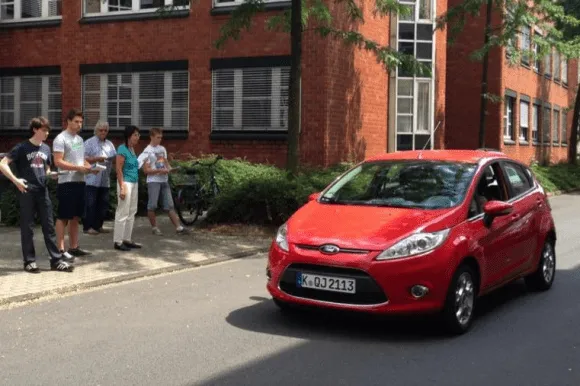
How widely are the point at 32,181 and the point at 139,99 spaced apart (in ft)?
45.3

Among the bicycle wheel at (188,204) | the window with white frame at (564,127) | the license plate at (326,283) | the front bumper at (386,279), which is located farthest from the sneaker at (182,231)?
the window with white frame at (564,127)

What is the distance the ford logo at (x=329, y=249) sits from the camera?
6.20 m

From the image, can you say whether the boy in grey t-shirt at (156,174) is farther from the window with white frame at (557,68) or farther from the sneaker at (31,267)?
the window with white frame at (557,68)

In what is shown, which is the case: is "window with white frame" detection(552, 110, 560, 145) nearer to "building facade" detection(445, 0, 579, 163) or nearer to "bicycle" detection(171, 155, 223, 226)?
"building facade" detection(445, 0, 579, 163)

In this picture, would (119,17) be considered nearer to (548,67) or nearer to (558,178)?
(558,178)

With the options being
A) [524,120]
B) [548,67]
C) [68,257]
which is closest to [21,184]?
[68,257]

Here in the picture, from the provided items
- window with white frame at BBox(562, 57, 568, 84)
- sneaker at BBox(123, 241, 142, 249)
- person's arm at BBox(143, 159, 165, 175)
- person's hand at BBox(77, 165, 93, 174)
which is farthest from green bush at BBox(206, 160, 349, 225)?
window with white frame at BBox(562, 57, 568, 84)

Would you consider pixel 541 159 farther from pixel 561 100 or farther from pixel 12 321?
pixel 12 321

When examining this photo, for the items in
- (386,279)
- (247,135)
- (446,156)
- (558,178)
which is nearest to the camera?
(386,279)

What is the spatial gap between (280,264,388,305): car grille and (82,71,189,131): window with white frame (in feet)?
51.3

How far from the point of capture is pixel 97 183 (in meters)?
12.5

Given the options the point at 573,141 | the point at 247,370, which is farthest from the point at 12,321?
the point at 573,141

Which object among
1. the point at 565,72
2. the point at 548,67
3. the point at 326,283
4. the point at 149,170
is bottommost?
the point at 326,283

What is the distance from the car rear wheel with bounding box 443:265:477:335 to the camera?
6215 mm
